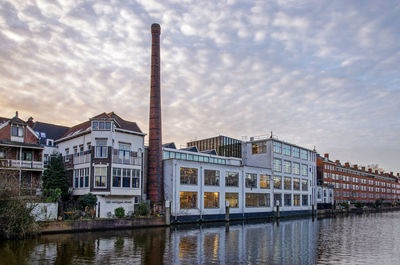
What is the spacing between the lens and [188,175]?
6331 centimetres

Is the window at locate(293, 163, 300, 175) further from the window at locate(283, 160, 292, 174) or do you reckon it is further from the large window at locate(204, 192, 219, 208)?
the large window at locate(204, 192, 219, 208)

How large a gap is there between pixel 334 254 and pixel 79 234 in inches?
1082

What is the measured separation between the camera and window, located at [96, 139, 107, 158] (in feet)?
177

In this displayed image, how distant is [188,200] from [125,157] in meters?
13.8

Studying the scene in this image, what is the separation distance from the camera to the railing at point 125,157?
178 feet

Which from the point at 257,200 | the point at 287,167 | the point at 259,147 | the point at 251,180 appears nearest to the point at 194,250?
the point at 251,180

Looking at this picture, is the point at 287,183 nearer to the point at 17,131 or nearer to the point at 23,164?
the point at 23,164

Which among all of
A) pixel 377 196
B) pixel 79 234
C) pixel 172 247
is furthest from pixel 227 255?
pixel 377 196

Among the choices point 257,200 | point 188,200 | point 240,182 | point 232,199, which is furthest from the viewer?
point 257,200

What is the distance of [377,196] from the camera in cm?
17012

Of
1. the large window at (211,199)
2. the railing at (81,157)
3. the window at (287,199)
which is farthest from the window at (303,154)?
the railing at (81,157)

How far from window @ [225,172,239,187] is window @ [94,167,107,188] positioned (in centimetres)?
2594

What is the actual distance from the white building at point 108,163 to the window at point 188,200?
286 inches

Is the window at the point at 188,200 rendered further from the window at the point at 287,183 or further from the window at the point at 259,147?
the window at the point at 287,183
